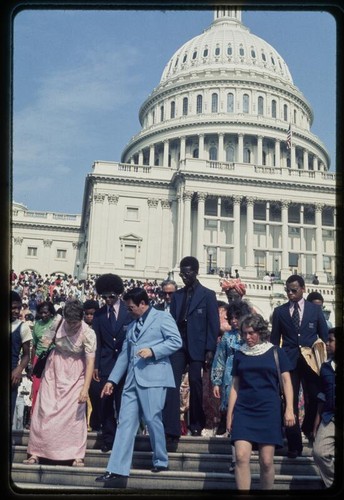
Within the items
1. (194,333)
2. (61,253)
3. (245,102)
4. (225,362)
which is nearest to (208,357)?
(225,362)

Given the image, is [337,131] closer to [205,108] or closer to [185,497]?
[185,497]

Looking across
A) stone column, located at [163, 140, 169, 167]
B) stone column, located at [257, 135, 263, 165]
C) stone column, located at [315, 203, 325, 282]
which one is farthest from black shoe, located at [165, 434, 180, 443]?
stone column, located at [163, 140, 169, 167]

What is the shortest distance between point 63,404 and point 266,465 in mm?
2562

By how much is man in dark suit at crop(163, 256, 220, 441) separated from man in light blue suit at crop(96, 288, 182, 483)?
765 mm

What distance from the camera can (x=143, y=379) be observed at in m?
7.08

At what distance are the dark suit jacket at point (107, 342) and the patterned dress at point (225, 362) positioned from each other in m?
1.22

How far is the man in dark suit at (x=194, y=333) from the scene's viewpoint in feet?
26.5

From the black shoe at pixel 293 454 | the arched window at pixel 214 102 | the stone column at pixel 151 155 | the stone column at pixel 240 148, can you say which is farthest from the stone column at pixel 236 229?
the black shoe at pixel 293 454

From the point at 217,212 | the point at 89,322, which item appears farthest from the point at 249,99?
the point at 89,322

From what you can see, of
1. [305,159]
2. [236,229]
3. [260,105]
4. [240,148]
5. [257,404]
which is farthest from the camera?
[260,105]

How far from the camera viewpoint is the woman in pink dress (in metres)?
7.36

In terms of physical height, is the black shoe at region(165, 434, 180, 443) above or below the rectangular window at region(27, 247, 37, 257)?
below

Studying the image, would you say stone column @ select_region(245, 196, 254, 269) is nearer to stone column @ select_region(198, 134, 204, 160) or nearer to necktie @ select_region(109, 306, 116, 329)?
stone column @ select_region(198, 134, 204, 160)

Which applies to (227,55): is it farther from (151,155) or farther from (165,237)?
(165,237)
